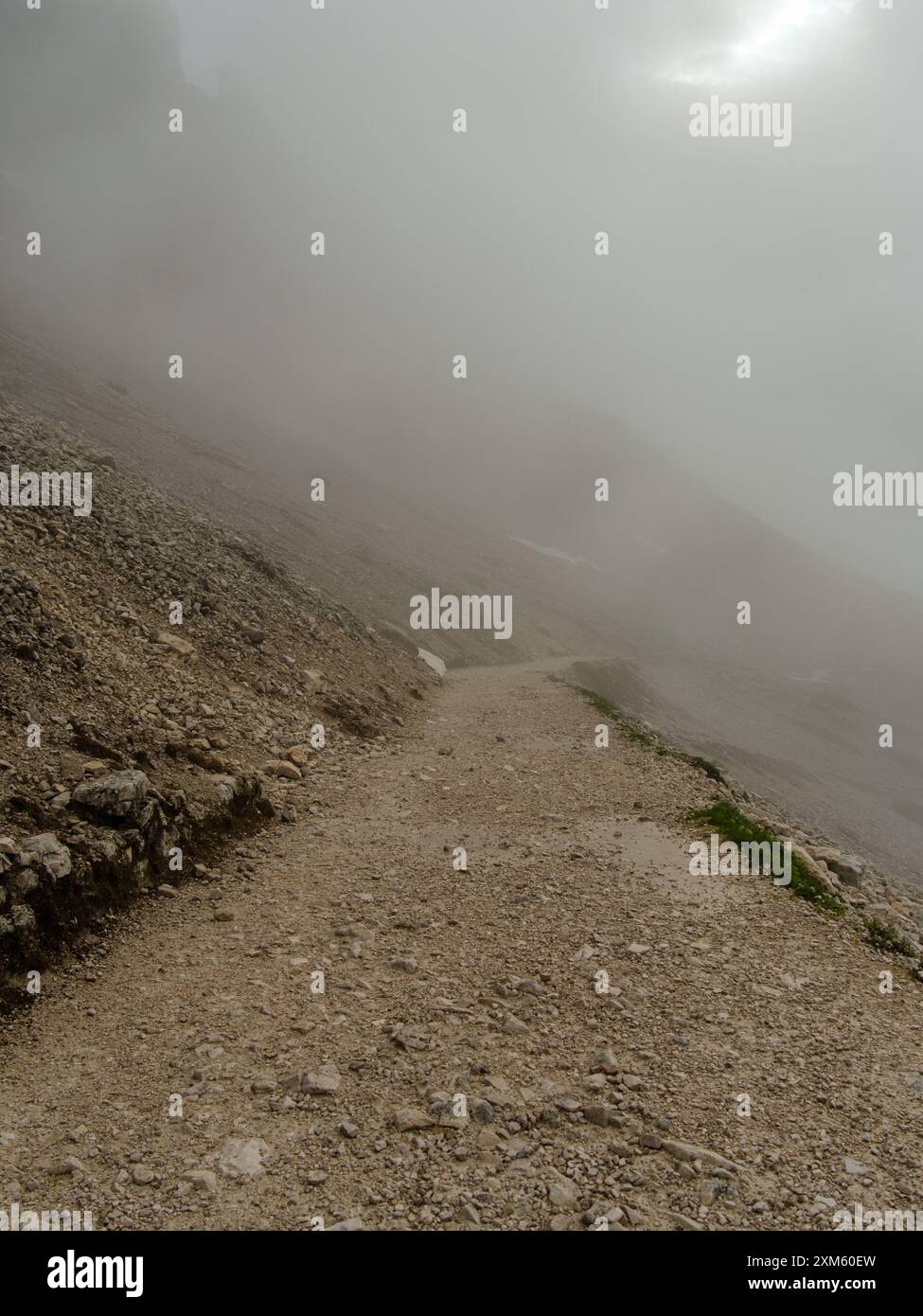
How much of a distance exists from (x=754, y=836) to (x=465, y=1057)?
8890 millimetres

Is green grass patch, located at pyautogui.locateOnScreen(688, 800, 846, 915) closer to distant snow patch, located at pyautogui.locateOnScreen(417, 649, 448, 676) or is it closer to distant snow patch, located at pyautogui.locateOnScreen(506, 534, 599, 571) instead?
distant snow patch, located at pyautogui.locateOnScreen(417, 649, 448, 676)

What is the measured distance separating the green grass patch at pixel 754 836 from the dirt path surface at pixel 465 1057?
48 cm

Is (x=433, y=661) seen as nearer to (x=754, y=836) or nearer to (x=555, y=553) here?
(x=754, y=836)

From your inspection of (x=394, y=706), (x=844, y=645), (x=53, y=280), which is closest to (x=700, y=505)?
(x=844, y=645)

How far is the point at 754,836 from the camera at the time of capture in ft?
46.7

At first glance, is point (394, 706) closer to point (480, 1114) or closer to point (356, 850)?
point (356, 850)

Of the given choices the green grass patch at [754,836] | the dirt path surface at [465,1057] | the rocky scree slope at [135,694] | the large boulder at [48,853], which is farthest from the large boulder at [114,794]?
the green grass patch at [754,836]

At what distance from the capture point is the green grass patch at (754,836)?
1184 centimetres

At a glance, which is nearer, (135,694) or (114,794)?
(114,794)

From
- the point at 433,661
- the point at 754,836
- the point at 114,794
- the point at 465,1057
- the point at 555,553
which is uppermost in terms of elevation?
the point at 555,553

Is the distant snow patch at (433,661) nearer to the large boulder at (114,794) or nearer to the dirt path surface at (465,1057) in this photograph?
the dirt path surface at (465,1057)

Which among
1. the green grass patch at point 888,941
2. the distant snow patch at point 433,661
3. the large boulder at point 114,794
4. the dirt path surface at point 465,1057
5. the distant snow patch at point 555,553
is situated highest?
the distant snow patch at point 555,553

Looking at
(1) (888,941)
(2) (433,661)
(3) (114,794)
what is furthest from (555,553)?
(3) (114,794)
